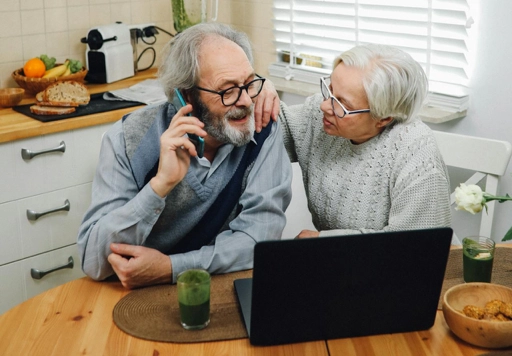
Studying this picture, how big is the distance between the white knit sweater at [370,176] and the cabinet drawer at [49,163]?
1.02 m

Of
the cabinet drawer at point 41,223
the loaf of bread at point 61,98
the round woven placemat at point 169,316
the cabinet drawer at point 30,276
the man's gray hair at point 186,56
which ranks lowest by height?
the cabinet drawer at point 30,276

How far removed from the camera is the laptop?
123 centimetres

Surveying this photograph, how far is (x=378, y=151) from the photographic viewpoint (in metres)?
1.81

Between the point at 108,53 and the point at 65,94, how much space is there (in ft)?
1.41

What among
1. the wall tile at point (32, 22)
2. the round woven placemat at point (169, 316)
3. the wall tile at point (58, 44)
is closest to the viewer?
the round woven placemat at point (169, 316)

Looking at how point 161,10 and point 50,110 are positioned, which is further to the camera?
point 161,10

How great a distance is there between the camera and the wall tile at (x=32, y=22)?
300 centimetres

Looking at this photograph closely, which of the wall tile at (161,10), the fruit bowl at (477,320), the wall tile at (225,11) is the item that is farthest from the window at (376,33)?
the fruit bowl at (477,320)

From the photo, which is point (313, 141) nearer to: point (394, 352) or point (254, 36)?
point (394, 352)

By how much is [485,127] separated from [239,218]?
118 centimetres

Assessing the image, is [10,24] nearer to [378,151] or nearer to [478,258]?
[378,151]

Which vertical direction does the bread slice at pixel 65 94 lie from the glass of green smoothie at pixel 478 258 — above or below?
above

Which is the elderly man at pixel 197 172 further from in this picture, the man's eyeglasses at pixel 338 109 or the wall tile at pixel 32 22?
the wall tile at pixel 32 22

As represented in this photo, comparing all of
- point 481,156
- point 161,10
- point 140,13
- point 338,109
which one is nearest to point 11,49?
point 140,13
